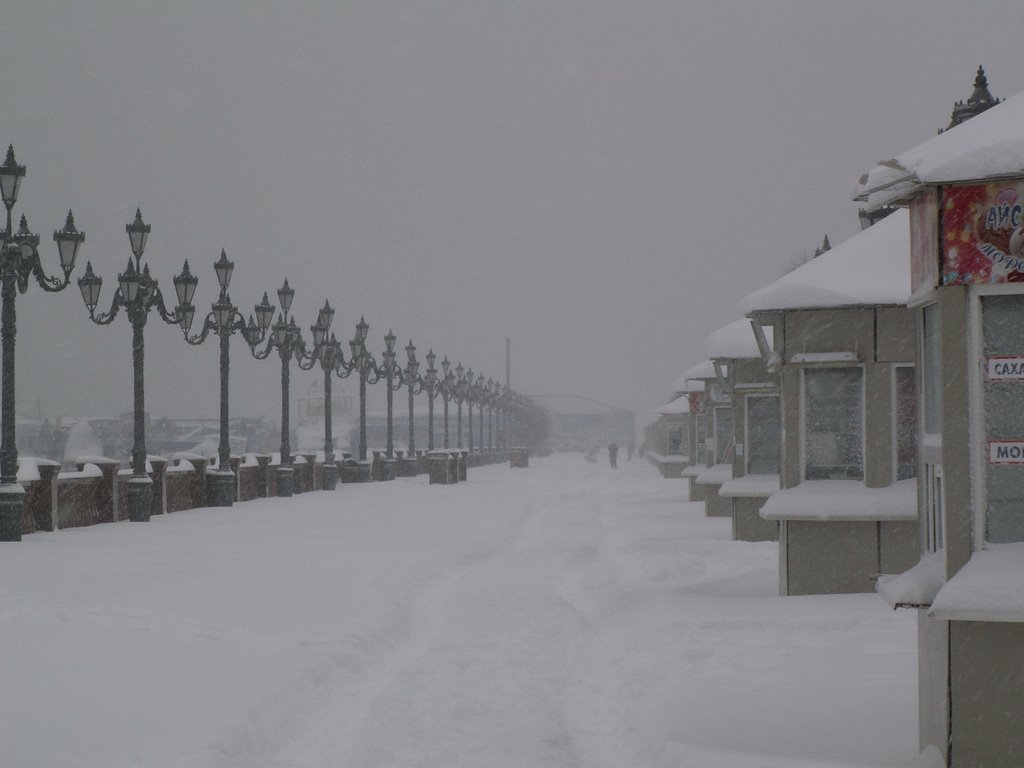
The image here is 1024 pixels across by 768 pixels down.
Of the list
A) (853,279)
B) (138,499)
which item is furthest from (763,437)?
(138,499)

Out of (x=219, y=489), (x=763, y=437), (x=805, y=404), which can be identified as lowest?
(x=219, y=489)

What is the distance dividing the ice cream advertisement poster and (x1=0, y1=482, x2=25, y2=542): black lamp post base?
1493cm

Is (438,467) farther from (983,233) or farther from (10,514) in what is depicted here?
(983,233)

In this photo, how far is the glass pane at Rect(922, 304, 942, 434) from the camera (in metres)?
6.50

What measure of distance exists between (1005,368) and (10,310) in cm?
1565

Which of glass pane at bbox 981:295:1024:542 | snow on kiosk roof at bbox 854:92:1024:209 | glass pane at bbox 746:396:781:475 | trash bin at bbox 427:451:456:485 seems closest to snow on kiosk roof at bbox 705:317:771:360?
glass pane at bbox 746:396:781:475

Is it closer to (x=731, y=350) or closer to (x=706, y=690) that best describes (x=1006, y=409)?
(x=706, y=690)

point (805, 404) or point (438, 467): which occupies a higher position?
point (805, 404)

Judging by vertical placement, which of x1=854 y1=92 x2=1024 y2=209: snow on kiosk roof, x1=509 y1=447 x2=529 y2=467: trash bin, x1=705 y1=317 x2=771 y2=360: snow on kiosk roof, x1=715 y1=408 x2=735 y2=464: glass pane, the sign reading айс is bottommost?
x1=509 y1=447 x2=529 y2=467: trash bin

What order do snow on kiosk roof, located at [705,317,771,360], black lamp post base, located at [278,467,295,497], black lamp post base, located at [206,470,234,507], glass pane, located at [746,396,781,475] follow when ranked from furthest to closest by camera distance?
1. black lamp post base, located at [278,467,295,497]
2. black lamp post base, located at [206,470,234,507]
3. glass pane, located at [746,396,781,475]
4. snow on kiosk roof, located at [705,317,771,360]

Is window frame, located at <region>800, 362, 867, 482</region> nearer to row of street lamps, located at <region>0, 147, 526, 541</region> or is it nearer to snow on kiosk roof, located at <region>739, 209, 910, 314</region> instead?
snow on kiosk roof, located at <region>739, 209, 910, 314</region>

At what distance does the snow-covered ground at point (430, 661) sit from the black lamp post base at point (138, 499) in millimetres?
4709

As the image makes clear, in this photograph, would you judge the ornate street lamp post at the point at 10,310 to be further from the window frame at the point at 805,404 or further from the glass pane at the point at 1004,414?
the glass pane at the point at 1004,414

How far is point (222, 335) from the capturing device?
2905 cm
